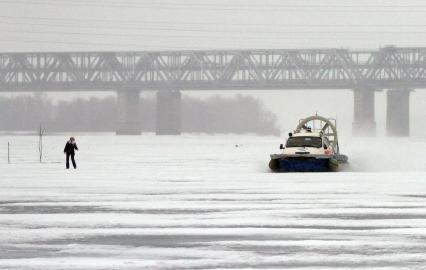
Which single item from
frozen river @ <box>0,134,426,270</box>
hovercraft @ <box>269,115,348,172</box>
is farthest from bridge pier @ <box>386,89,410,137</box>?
frozen river @ <box>0,134,426,270</box>

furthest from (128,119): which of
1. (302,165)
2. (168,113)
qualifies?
(302,165)

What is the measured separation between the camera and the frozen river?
556 inches

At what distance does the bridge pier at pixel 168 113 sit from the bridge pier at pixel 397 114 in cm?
3768

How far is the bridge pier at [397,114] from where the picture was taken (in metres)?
188

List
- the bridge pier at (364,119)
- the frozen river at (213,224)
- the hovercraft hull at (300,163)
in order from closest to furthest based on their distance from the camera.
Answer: the frozen river at (213,224), the hovercraft hull at (300,163), the bridge pier at (364,119)

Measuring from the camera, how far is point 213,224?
1889cm

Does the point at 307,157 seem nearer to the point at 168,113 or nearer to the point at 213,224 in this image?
the point at 213,224

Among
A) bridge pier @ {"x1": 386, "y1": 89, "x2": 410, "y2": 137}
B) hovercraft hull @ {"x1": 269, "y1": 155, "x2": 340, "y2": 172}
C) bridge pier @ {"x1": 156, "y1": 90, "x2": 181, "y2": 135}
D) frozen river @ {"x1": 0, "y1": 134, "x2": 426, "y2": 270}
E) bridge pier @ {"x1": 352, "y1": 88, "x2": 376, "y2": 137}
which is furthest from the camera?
bridge pier @ {"x1": 156, "y1": 90, "x2": 181, "y2": 135}

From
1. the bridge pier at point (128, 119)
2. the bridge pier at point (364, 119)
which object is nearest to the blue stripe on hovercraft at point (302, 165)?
the bridge pier at point (364, 119)

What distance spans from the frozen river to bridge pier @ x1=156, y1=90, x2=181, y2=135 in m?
159

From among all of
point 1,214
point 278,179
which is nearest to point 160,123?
point 278,179

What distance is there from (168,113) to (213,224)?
175 m

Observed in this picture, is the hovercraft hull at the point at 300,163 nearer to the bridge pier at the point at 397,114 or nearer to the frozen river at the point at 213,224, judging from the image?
the frozen river at the point at 213,224

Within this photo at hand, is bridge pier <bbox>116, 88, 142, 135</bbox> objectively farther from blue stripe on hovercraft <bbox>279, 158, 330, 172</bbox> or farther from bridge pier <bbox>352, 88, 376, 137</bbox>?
blue stripe on hovercraft <bbox>279, 158, 330, 172</bbox>
